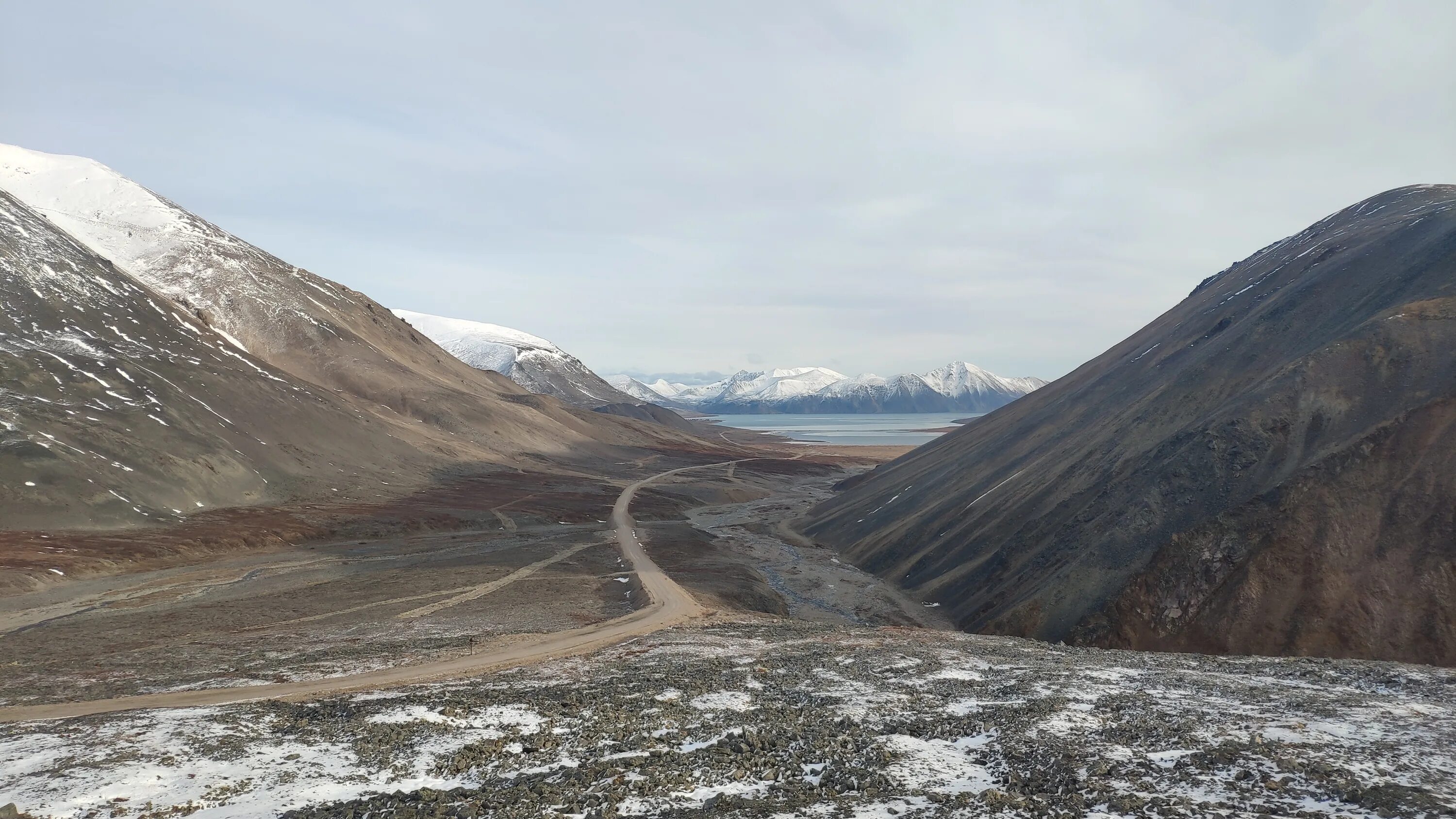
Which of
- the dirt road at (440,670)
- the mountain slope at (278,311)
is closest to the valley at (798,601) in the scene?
the dirt road at (440,670)

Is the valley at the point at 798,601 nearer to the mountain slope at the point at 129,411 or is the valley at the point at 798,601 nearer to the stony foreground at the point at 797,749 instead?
the stony foreground at the point at 797,749

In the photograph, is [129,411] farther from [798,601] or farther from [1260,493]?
[1260,493]

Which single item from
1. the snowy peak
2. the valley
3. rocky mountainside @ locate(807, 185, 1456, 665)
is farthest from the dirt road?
the snowy peak

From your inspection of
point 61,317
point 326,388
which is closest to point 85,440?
point 61,317

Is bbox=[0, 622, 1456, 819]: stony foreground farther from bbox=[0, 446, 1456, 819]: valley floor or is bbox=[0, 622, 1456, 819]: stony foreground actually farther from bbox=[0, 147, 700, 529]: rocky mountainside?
bbox=[0, 147, 700, 529]: rocky mountainside

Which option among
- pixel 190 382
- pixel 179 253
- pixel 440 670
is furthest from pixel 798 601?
pixel 179 253
